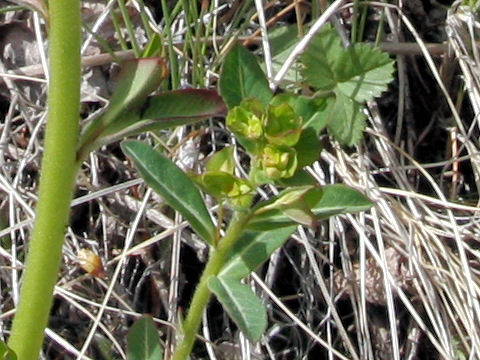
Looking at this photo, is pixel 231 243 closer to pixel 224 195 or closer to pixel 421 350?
pixel 224 195

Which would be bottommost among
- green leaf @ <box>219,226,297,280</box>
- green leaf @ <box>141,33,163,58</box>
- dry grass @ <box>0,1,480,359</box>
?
dry grass @ <box>0,1,480,359</box>

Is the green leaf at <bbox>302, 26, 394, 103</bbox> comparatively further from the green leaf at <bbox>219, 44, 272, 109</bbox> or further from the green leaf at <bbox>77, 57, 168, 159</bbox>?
the green leaf at <bbox>77, 57, 168, 159</bbox>

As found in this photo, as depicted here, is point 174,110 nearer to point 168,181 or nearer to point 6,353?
point 168,181

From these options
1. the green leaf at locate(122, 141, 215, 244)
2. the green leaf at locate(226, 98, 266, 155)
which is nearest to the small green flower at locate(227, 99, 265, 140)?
the green leaf at locate(226, 98, 266, 155)

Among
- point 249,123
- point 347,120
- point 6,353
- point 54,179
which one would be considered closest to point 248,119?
point 249,123

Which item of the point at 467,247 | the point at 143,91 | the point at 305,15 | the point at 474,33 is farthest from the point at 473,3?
the point at 143,91

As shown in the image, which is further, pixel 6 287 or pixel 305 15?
pixel 305 15
